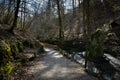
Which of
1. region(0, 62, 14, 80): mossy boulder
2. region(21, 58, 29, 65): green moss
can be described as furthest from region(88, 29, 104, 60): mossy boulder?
region(0, 62, 14, 80): mossy boulder

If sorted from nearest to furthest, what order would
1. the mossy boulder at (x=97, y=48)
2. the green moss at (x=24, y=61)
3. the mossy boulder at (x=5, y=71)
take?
the mossy boulder at (x=5, y=71), the green moss at (x=24, y=61), the mossy boulder at (x=97, y=48)

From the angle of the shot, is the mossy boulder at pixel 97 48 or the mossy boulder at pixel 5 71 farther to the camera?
the mossy boulder at pixel 97 48

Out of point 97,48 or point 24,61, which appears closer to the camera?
point 24,61

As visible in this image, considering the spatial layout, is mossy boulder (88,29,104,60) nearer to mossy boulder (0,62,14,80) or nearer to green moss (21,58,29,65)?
green moss (21,58,29,65)

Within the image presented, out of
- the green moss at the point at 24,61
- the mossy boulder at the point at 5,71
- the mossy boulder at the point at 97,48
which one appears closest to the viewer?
the mossy boulder at the point at 5,71

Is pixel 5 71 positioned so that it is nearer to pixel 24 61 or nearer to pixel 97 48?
pixel 24 61

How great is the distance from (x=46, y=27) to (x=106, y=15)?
71.3ft

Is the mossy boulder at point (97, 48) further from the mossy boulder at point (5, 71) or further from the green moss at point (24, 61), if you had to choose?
the mossy boulder at point (5, 71)

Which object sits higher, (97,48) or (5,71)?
(5,71)

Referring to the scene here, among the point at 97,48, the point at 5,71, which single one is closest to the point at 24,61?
the point at 5,71

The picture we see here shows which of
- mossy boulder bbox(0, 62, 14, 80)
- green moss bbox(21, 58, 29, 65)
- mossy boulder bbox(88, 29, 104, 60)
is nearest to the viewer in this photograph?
mossy boulder bbox(0, 62, 14, 80)

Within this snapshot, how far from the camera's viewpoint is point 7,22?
1098 inches

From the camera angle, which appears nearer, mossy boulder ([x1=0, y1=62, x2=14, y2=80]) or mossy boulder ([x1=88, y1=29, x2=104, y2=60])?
mossy boulder ([x1=0, y1=62, x2=14, y2=80])

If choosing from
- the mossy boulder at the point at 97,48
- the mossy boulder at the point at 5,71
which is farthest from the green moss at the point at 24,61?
the mossy boulder at the point at 97,48
